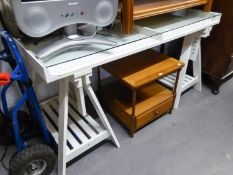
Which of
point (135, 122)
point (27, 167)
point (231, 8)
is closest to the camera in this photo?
point (27, 167)

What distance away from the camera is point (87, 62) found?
86 cm

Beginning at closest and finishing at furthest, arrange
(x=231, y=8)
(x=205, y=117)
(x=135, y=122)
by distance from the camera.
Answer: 1. (x=135, y=122)
2. (x=231, y=8)
3. (x=205, y=117)

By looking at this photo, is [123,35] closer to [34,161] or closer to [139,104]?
[139,104]

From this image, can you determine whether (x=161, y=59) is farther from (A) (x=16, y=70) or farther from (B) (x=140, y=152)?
(A) (x=16, y=70)

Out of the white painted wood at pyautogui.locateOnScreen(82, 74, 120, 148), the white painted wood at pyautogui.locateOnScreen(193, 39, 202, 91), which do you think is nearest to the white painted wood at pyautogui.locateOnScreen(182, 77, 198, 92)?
the white painted wood at pyautogui.locateOnScreen(193, 39, 202, 91)

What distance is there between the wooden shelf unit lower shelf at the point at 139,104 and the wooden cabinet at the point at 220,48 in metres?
0.47

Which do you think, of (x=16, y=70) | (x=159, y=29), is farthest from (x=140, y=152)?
(x=16, y=70)

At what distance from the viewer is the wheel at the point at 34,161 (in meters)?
0.95

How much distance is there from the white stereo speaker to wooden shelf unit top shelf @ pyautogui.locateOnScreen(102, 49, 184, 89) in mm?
340

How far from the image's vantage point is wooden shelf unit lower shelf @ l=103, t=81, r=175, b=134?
130 cm

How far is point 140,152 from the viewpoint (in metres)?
1.26

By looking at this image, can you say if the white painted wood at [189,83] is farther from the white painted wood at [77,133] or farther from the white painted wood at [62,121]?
Result: the white painted wood at [62,121]

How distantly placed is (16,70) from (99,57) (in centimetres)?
34

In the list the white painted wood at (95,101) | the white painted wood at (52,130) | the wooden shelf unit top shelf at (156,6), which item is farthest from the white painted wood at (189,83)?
the white painted wood at (52,130)
